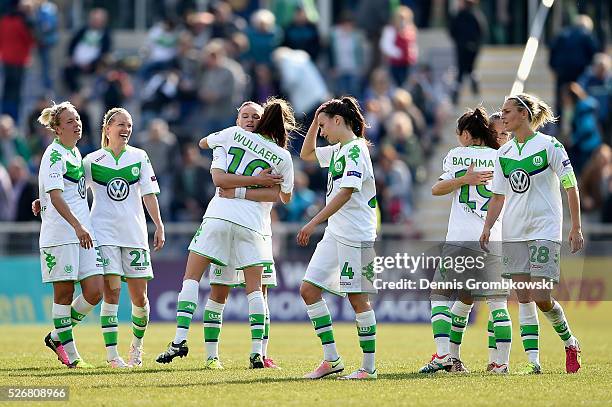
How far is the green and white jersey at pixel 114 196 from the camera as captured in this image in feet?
45.1

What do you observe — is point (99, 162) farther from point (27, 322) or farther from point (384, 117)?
point (384, 117)

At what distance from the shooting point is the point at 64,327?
1369 cm

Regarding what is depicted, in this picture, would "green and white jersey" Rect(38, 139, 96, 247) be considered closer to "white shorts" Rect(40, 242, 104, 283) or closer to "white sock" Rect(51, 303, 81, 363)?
"white shorts" Rect(40, 242, 104, 283)

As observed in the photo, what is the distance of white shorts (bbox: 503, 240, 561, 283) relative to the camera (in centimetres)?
1284

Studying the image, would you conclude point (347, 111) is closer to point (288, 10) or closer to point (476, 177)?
point (476, 177)

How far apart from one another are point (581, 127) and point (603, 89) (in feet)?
3.91

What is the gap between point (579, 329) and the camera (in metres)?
21.6

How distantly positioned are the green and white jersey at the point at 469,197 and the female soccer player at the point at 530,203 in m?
0.26

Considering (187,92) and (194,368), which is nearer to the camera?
(194,368)

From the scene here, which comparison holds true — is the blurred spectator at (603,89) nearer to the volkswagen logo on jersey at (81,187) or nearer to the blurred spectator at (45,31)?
the blurred spectator at (45,31)

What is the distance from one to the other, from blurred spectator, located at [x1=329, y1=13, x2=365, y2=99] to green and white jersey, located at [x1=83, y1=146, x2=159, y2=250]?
45.6 feet

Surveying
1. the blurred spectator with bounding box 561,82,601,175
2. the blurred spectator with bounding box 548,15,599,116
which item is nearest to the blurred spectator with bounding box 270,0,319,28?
the blurred spectator with bounding box 548,15,599,116

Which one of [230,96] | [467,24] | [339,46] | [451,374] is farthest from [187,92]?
[451,374]

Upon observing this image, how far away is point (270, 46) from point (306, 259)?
5.18 metres
